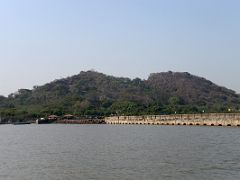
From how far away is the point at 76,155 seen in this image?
4281cm

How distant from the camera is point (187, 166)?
3356cm

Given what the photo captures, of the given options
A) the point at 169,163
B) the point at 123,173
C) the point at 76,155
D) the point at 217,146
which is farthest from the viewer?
the point at 217,146

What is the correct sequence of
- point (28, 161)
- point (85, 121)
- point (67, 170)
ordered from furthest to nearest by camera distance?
point (85, 121)
point (28, 161)
point (67, 170)

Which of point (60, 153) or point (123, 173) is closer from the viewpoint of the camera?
point (123, 173)

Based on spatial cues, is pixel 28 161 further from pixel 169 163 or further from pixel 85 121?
pixel 85 121

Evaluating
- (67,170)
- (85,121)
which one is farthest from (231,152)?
(85,121)

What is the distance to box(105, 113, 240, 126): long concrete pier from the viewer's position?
9612 cm

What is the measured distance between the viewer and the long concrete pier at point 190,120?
96125mm

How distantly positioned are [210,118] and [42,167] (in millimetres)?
74127

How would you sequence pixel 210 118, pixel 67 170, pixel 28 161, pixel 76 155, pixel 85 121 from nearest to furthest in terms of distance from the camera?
1. pixel 67 170
2. pixel 28 161
3. pixel 76 155
4. pixel 210 118
5. pixel 85 121

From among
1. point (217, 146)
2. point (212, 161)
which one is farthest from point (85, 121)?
point (212, 161)

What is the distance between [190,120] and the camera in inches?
4547

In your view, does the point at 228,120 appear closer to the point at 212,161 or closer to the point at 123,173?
the point at 212,161

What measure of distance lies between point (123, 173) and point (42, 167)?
706 centimetres
